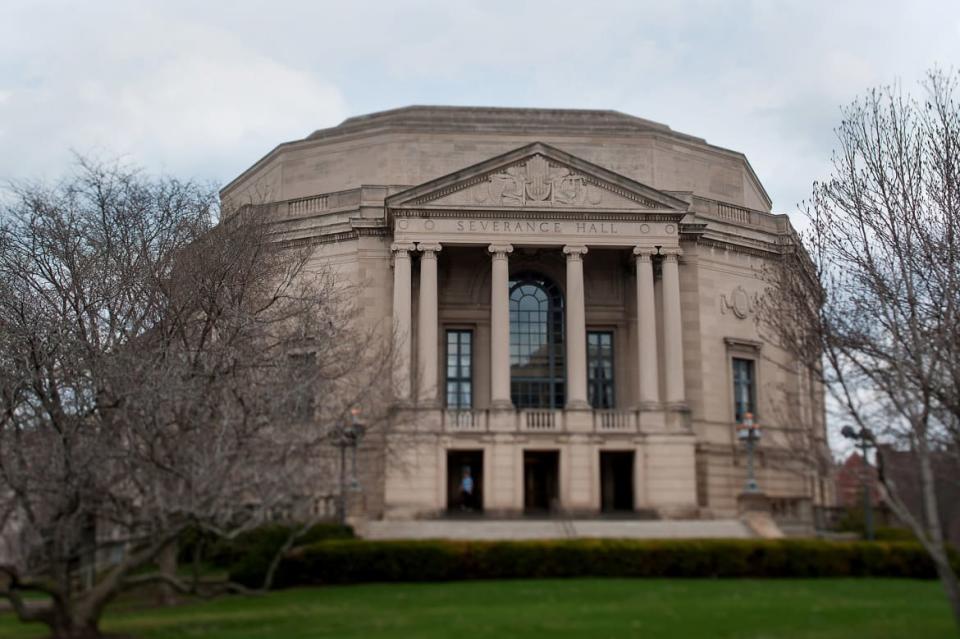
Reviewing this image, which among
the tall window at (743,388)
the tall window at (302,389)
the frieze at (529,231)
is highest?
the frieze at (529,231)

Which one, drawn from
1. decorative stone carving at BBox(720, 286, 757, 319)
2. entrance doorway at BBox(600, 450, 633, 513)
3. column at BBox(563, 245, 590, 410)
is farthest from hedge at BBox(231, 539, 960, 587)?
decorative stone carving at BBox(720, 286, 757, 319)

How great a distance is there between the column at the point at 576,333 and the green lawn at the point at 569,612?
53.0 feet

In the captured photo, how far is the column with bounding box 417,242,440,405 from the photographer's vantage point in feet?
139

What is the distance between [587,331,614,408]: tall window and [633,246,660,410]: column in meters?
2.11

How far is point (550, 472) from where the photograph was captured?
45.6 meters

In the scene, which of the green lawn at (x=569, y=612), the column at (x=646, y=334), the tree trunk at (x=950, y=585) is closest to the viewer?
the tree trunk at (x=950, y=585)

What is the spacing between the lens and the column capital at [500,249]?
4456 centimetres

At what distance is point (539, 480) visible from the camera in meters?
45.9

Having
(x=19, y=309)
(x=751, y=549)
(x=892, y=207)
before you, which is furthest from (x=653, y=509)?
(x=19, y=309)

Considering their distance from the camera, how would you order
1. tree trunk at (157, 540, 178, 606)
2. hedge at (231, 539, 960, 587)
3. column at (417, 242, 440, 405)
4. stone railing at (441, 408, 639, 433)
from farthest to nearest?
1. column at (417, 242, 440, 405)
2. stone railing at (441, 408, 639, 433)
3. hedge at (231, 539, 960, 587)
4. tree trunk at (157, 540, 178, 606)

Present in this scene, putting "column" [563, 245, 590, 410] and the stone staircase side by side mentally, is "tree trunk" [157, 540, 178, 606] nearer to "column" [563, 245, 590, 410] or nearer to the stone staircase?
the stone staircase

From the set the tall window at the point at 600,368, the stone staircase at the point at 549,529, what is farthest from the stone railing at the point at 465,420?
the tall window at the point at 600,368

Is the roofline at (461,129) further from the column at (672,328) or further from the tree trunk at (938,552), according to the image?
the tree trunk at (938,552)

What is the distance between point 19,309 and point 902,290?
24.4 meters
